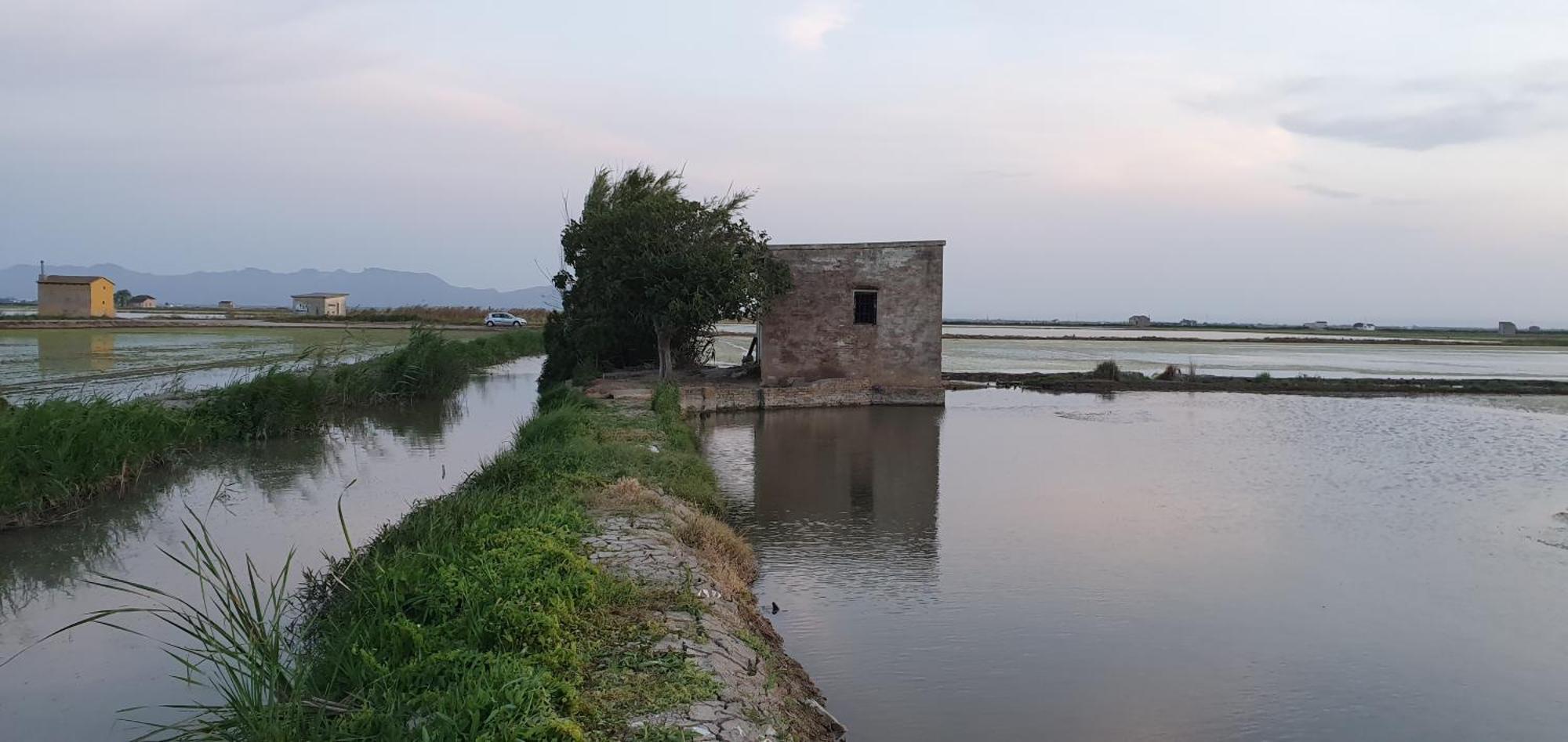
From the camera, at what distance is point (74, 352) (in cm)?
2355

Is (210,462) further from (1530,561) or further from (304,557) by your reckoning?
(1530,561)

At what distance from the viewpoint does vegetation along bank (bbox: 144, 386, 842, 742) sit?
3.30 meters

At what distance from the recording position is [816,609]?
6.23 metres

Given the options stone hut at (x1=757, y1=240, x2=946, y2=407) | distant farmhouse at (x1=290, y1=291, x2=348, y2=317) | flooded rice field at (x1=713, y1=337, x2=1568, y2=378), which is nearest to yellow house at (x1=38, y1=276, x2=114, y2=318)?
distant farmhouse at (x1=290, y1=291, x2=348, y2=317)

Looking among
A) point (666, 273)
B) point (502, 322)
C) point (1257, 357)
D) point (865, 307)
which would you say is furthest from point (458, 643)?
point (502, 322)

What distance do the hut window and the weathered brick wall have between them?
0.78 feet

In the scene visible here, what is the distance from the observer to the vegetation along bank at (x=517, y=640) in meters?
3.30

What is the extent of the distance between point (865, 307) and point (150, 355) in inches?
717

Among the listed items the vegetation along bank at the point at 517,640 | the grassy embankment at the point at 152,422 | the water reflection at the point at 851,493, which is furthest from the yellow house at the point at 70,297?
the vegetation along bank at the point at 517,640

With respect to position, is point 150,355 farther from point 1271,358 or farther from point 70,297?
point 1271,358

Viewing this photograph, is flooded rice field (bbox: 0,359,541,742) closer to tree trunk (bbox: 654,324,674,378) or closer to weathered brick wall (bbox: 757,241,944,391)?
tree trunk (bbox: 654,324,674,378)

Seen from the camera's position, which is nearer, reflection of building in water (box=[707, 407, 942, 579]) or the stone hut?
reflection of building in water (box=[707, 407, 942, 579])

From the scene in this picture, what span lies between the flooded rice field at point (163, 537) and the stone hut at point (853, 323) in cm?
588

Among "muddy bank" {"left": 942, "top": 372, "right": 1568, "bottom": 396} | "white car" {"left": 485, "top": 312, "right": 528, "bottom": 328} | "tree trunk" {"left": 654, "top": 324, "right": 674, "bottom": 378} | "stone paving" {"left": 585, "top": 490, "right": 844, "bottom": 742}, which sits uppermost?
"white car" {"left": 485, "top": 312, "right": 528, "bottom": 328}
